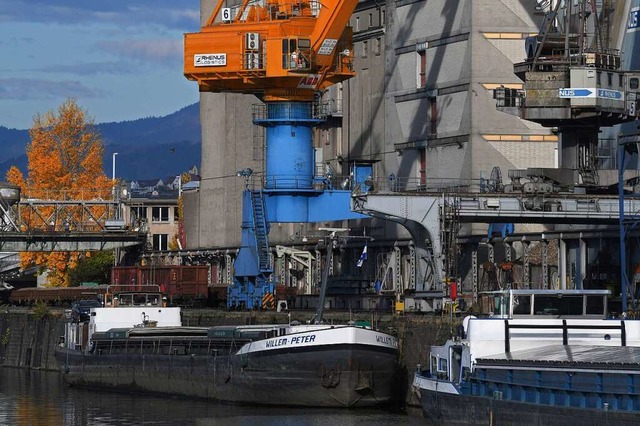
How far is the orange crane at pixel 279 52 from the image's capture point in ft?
227

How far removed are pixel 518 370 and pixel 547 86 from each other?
85.3 feet

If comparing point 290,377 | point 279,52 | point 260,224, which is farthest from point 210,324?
point 290,377

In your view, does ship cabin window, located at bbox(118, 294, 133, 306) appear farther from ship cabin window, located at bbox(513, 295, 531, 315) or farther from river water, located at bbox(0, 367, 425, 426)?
ship cabin window, located at bbox(513, 295, 531, 315)

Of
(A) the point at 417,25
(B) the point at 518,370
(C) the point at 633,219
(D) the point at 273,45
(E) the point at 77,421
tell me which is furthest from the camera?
(A) the point at 417,25

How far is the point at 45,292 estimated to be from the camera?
97.9 meters

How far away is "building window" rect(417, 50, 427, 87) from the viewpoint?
88.2 metres

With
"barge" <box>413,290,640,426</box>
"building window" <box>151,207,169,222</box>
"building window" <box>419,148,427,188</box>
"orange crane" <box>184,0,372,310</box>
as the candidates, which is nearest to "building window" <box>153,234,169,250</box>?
"building window" <box>151,207,169,222</box>

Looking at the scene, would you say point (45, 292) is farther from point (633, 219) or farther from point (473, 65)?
point (633, 219)

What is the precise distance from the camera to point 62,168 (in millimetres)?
114812

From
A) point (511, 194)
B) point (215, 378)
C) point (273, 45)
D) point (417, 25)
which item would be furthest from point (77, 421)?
point (417, 25)

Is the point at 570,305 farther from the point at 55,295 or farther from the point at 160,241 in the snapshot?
the point at 160,241

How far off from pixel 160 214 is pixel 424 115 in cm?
6434

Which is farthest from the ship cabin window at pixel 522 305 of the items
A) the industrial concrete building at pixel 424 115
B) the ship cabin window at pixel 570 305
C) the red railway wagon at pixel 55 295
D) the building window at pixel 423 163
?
the red railway wagon at pixel 55 295

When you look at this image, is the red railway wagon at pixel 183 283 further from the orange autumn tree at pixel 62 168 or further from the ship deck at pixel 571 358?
the ship deck at pixel 571 358
